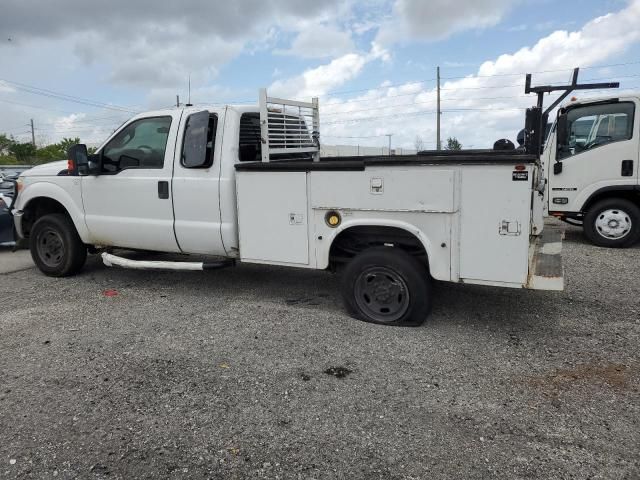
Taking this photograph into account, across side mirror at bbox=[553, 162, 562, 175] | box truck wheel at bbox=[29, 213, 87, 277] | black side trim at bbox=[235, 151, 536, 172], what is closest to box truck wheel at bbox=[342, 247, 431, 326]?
black side trim at bbox=[235, 151, 536, 172]

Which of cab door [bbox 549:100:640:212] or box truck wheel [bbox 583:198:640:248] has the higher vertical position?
cab door [bbox 549:100:640:212]

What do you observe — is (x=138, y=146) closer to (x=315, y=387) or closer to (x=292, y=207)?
(x=292, y=207)

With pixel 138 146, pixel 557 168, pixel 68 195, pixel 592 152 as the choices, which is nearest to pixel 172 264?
pixel 138 146

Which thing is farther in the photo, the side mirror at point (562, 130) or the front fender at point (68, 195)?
the side mirror at point (562, 130)

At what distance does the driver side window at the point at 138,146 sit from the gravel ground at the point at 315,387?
1562mm

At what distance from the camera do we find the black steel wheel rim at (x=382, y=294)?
15.5ft

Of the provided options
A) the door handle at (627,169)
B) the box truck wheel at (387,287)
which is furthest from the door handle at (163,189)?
the door handle at (627,169)

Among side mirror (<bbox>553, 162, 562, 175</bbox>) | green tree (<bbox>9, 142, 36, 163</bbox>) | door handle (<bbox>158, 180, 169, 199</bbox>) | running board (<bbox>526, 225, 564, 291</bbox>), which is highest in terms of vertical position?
green tree (<bbox>9, 142, 36, 163</bbox>)

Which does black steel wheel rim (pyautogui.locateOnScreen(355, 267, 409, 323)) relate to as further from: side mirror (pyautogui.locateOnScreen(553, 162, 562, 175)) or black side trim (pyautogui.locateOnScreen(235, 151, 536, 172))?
side mirror (pyautogui.locateOnScreen(553, 162, 562, 175))

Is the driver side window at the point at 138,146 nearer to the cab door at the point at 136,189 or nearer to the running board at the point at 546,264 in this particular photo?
the cab door at the point at 136,189

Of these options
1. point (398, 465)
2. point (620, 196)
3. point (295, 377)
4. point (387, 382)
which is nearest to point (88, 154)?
point (295, 377)

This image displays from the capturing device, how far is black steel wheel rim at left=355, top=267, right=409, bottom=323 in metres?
4.71

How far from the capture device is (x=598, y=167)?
8.45 meters

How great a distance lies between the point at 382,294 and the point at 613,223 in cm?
565
